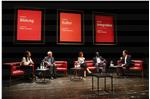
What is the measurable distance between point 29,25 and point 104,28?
3.49 metres

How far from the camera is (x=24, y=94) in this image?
5.96 m

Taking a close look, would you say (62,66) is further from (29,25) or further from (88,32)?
(88,32)

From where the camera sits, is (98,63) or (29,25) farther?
(98,63)

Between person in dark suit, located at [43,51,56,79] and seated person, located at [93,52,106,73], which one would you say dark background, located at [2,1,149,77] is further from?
person in dark suit, located at [43,51,56,79]

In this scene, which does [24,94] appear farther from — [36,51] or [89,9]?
[89,9]

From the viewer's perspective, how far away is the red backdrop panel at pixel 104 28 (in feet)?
37.7

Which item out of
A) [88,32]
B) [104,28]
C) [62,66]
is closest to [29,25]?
[62,66]

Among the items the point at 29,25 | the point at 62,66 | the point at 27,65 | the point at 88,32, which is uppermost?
the point at 29,25

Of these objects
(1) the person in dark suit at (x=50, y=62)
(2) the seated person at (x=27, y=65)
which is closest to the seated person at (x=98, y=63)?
(1) the person in dark suit at (x=50, y=62)

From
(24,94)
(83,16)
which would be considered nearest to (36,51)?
(83,16)

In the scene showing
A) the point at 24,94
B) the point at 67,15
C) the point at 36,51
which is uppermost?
the point at 67,15

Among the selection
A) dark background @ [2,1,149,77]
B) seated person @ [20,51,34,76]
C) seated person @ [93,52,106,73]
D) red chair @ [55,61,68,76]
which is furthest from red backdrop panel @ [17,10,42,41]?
seated person @ [93,52,106,73]

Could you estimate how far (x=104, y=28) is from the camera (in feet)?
38.6

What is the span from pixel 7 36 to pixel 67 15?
2.60 m
